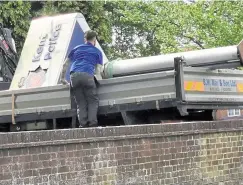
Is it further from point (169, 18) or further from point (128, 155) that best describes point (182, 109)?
point (169, 18)

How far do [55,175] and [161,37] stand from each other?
16.9 metres

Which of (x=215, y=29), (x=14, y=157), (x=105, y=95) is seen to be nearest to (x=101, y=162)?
(x=14, y=157)

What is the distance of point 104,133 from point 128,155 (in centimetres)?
46

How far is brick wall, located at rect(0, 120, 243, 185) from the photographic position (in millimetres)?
5504

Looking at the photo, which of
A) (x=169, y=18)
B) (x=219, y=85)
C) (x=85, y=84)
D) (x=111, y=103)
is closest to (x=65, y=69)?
(x=85, y=84)

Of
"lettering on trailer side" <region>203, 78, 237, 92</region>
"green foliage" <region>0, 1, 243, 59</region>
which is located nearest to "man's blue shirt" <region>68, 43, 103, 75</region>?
"lettering on trailer side" <region>203, 78, 237, 92</region>

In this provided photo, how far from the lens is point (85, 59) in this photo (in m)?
7.82

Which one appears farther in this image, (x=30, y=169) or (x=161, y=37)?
(x=161, y=37)

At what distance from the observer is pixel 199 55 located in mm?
7668

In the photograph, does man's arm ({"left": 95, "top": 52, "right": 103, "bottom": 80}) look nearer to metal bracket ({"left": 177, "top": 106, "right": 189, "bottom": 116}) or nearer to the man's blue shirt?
the man's blue shirt

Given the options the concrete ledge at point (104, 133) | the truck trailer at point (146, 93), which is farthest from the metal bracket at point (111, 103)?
the concrete ledge at point (104, 133)

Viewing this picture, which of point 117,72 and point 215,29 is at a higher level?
point 215,29

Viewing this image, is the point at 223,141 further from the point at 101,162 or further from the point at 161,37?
the point at 161,37

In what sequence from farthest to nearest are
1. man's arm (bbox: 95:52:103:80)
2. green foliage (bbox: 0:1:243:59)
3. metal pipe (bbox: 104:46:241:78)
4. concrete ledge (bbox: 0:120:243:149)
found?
1. green foliage (bbox: 0:1:243:59)
2. man's arm (bbox: 95:52:103:80)
3. metal pipe (bbox: 104:46:241:78)
4. concrete ledge (bbox: 0:120:243:149)
